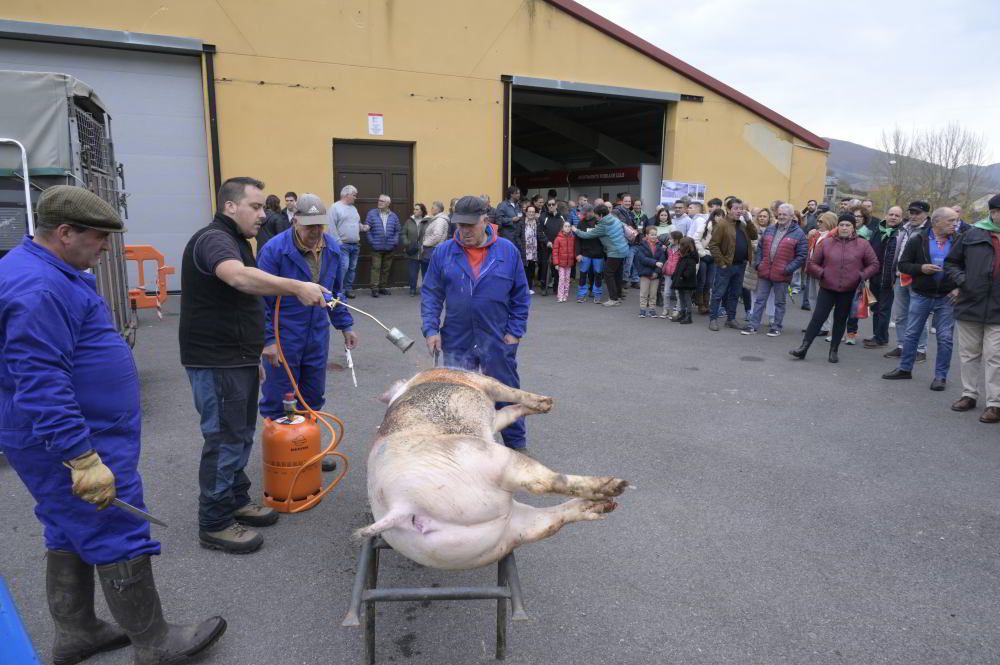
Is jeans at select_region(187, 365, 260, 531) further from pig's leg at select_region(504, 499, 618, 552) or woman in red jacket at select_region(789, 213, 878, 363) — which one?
woman in red jacket at select_region(789, 213, 878, 363)

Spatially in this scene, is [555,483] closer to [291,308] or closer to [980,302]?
[291,308]

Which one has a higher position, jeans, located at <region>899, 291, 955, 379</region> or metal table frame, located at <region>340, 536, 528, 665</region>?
jeans, located at <region>899, 291, 955, 379</region>

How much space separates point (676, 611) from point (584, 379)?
4347mm

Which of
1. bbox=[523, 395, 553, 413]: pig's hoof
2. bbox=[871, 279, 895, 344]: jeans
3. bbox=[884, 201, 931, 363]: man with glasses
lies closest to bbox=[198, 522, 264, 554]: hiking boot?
bbox=[523, 395, 553, 413]: pig's hoof

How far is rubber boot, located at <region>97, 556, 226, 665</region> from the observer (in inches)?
101

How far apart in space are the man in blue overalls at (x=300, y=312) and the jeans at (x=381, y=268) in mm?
8779

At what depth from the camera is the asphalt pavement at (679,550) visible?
2982 millimetres

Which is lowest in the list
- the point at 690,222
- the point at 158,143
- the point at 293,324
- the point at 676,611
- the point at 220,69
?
the point at 676,611

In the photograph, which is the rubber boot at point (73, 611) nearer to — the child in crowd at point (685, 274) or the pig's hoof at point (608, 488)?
the pig's hoof at point (608, 488)

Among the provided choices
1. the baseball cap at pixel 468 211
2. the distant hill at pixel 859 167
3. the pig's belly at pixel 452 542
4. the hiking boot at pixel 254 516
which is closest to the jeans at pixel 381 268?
the baseball cap at pixel 468 211

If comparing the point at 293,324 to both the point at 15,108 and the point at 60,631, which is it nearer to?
the point at 60,631

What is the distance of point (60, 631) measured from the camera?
9.04ft

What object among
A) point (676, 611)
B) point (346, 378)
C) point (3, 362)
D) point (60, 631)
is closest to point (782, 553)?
point (676, 611)

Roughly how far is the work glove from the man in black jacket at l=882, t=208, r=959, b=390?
780cm
